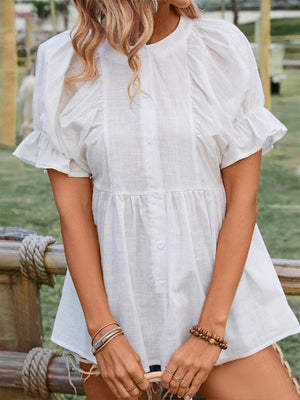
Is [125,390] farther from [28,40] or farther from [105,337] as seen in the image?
[28,40]

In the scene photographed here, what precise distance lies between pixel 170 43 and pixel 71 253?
17.9 inches

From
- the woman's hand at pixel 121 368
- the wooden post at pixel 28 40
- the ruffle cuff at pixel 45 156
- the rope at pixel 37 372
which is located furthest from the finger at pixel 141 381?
the wooden post at pixel 28 40

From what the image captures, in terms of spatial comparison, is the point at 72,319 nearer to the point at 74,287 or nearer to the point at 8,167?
the point at 74,287

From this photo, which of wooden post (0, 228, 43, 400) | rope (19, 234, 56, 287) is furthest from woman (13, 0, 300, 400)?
wooden post (0, 228, 43, 400)

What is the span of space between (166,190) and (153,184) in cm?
3

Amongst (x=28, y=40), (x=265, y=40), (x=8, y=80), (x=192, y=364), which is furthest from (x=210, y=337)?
(x=28, y=40)

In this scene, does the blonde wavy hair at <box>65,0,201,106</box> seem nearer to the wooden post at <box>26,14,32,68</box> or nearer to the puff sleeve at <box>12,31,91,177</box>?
the puff sleeve at <box>12,31,91,177</box>

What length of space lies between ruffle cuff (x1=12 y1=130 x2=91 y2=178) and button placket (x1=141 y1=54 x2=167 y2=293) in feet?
0.51

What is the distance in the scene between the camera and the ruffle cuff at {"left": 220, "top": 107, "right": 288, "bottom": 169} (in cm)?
123

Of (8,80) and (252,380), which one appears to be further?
(8,80)

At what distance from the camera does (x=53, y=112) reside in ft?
4.10

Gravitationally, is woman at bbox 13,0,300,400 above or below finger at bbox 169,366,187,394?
above

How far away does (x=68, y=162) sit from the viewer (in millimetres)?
1266

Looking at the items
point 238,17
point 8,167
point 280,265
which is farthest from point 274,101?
point 280,265
